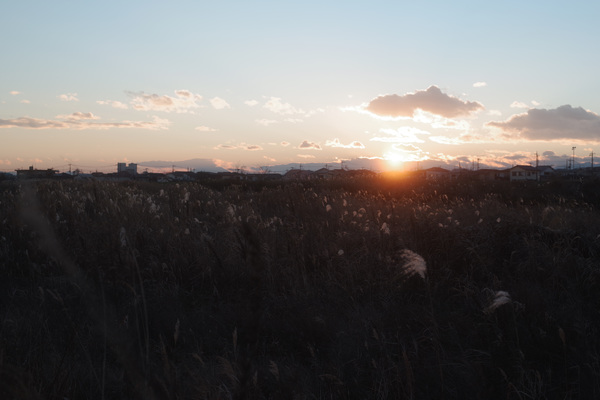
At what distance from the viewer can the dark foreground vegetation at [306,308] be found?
2.56 meters

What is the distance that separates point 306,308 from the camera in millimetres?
3736

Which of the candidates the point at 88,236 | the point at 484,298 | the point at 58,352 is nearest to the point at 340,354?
the point at 484,298

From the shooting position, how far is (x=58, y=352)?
2.95 m

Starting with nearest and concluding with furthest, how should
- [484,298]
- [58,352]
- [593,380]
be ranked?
[593,380] < [58,352] < [484,298]

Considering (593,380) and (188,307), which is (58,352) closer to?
(188,307)

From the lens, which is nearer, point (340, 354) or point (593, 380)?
point (593, 380)

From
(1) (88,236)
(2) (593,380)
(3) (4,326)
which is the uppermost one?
A: (1) (88,236)

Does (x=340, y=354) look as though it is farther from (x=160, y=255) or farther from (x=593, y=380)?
(x=160, y=255)

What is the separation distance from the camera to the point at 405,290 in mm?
3996

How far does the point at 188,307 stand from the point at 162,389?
111 inches

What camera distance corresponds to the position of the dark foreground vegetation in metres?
2.56

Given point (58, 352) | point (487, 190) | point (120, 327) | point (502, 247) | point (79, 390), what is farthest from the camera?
point (487, 190)

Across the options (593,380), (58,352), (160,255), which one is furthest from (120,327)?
(593,380)

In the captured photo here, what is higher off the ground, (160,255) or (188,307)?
(160,255)
